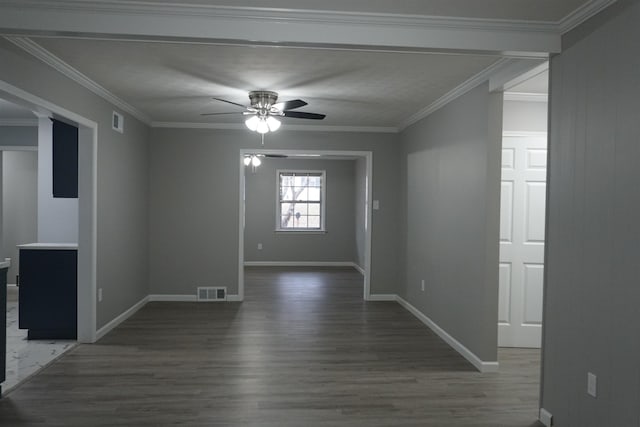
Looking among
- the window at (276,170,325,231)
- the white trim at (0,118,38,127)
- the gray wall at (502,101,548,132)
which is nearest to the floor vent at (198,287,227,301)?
the white trim at (0,118,38,127)

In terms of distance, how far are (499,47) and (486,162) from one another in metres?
1.26

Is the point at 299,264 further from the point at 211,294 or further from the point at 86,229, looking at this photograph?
the point at 86,229

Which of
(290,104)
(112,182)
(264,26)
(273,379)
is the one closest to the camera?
(264,26)

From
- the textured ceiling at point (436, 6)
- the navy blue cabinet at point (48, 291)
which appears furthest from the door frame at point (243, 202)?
the textured ceiling at point (436, 6)

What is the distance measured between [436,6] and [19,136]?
21.3 ft

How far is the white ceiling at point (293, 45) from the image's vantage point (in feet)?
8.43

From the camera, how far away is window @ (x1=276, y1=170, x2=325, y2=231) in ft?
34.2

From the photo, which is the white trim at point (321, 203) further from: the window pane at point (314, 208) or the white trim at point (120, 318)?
the white trim at point (120, 318)

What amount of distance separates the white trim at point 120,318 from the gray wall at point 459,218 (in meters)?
3.46

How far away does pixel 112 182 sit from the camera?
5.05 meters

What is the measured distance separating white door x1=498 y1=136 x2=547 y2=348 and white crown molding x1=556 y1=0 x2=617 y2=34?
5.91 feet

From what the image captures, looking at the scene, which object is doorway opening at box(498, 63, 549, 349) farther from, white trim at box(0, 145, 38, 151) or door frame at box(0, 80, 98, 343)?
white trim at box(0, 145, 38, 151)

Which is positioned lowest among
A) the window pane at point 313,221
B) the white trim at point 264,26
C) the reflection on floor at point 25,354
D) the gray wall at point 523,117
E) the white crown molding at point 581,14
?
the reflection on floor at point 25,354

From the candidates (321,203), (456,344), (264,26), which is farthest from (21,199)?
(456,344)
